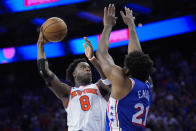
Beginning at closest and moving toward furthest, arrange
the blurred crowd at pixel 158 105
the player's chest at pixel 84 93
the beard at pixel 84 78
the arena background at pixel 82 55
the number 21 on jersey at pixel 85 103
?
1. the number 21 on jersey at pixel 85 103
2. the player's chest at pixel 84 93
3. the beard at pixel 84 78
4. the blurred crowd at pixel 158 105
5. the arena background at pixel 82 55

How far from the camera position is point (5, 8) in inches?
419

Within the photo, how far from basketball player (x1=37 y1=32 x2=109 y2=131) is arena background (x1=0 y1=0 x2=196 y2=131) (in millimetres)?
4477

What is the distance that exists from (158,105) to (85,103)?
5481 millimetres

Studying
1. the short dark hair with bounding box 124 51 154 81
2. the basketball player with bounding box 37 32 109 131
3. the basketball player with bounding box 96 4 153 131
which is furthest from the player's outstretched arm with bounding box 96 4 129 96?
the basketball player with bounding box 37 32 109 131

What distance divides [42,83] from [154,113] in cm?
768

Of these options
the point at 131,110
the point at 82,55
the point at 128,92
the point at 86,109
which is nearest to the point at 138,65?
the point at 128,92

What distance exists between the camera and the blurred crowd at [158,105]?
7926mm

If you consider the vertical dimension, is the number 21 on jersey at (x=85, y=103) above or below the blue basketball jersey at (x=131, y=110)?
below

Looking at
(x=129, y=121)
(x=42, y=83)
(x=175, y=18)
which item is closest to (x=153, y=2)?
(x=175, y=18)

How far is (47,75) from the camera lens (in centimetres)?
345

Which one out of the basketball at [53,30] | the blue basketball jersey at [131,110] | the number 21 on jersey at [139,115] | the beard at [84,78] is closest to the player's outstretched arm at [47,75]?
the basketball at [53,30]

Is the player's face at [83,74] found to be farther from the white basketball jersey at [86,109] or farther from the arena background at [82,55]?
the arena background at [82,55]

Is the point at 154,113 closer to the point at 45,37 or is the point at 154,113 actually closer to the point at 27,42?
the point at 45,37

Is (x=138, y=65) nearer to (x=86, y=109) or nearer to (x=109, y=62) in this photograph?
(x=109, y=62)
